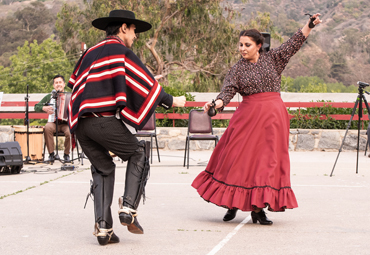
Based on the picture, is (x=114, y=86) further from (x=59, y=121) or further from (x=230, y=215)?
(x=59, y=121)

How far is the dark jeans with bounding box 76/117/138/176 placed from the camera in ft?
13.5

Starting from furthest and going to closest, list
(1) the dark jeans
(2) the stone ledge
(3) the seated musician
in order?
(2) the stone ledge
(3) the seated musician
(1) the dark jeans

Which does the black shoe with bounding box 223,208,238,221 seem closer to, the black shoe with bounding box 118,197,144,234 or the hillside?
the black shoe with bounding box 118,197,144,234

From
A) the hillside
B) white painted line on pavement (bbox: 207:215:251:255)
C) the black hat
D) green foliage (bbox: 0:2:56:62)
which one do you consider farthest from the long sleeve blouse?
green foliage (bbox: 0:2:56:62)

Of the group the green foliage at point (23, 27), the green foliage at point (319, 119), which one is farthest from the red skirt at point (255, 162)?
the green foliage at point (23, 27)

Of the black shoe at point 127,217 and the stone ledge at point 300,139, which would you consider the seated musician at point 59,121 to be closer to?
the stone ledge at point 300,139

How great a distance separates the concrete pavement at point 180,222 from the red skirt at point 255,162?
0.95 ft

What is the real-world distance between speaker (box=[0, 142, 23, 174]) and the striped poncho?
4.95m

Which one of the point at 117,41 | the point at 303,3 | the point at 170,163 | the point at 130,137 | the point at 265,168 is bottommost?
the point at 170,163

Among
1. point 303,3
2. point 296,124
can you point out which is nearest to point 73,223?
point 296,124

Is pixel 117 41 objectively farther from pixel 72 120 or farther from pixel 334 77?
pixel 334 77

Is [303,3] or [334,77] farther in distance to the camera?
[303,3]

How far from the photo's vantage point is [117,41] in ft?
13.5

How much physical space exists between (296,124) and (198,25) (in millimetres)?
17826
